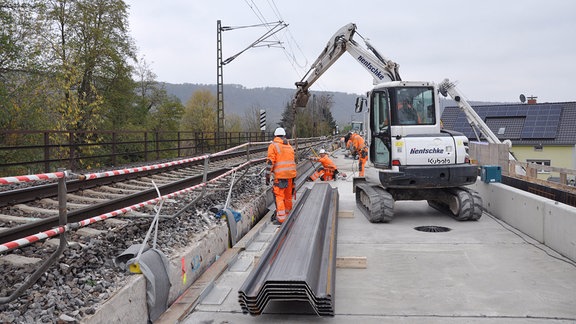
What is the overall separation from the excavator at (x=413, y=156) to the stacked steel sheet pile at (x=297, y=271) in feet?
9.01

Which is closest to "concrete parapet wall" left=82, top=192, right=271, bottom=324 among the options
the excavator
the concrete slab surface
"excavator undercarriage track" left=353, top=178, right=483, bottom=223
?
the concrete slab surface

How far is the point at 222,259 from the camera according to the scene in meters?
6.72

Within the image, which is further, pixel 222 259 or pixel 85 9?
pixel 85 9

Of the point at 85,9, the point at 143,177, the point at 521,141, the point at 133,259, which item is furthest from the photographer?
the point at 521,141

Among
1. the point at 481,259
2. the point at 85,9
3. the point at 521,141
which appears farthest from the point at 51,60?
the point at 521,141

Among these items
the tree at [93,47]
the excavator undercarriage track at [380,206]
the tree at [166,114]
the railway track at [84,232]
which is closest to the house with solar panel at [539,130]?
the tree at [166,114]

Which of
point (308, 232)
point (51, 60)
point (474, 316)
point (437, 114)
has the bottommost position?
point (474, 316)

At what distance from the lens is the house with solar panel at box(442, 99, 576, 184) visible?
5216 centimetres

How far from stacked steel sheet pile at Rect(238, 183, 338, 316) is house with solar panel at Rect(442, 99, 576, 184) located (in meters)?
50.1

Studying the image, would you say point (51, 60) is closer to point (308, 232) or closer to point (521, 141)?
point (308, 232)

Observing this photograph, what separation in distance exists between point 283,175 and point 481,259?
3.83m

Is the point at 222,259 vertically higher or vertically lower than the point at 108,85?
lower

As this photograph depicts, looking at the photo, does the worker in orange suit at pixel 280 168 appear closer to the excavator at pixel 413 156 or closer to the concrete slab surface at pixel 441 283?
the concrete slab surface at pixel 441 283

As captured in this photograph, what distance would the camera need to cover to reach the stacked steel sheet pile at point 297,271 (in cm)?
464
